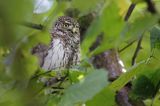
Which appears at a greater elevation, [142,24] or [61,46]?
[61,46]

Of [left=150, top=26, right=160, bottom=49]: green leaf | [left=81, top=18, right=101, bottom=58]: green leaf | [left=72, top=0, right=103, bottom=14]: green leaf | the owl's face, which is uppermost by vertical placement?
the owl's face

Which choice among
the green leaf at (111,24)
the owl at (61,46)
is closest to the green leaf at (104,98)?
the green leaf at (111,24)

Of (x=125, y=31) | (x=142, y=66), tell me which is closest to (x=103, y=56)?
(x=142, y=66)

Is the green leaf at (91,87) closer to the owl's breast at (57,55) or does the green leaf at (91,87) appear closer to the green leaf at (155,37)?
the green leaf at (155,37)

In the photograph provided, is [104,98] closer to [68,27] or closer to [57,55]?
[57,55]

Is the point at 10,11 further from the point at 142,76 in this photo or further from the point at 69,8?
the point at 142,76

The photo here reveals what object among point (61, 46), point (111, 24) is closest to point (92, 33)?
point (111, 24)

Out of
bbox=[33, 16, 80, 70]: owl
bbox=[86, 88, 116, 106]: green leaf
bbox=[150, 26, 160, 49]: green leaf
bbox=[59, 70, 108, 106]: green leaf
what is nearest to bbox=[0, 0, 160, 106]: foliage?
bbox=[59, 70, 108, 106]: green leaf

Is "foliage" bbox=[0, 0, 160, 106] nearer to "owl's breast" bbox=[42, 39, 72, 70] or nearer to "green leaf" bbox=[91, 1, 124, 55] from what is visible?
"green leaf" bbox=[91, 1, 124, 55]
